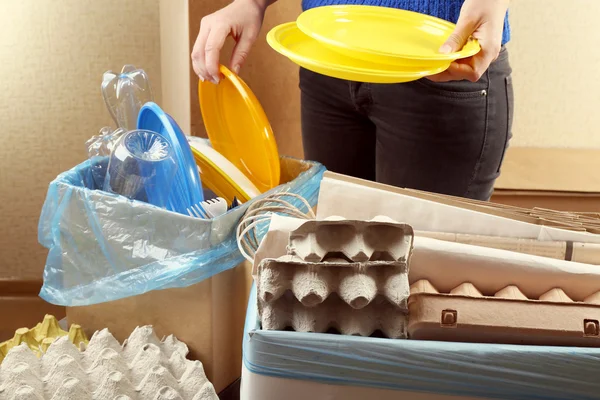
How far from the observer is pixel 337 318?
604 millimetres

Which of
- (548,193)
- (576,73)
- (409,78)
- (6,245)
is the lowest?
(6,245)

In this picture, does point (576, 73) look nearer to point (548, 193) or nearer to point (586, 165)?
point (586, 165)

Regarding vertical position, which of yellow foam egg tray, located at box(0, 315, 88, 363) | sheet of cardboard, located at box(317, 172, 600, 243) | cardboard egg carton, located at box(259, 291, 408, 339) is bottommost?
yellow foam egg tray, located at box(0, 315, 88, 363)

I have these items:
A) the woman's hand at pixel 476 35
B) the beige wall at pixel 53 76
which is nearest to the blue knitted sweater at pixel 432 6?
the woman's hand at pixel 476 35

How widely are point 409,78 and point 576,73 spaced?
5.88ft

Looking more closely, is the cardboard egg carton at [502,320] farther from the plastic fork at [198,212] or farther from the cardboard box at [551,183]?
the cardboard box at [551,183]

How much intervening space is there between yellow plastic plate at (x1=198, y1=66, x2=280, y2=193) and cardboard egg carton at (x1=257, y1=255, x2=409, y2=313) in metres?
0.53

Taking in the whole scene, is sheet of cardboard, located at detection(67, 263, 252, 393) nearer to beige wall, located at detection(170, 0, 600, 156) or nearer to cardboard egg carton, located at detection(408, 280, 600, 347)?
cardboard egg carton, located at detection(408, 280, 600, 347)

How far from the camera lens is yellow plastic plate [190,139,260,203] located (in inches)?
43.7

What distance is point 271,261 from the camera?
0.59m

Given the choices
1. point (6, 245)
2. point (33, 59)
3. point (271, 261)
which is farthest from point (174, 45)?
point (271, 261)

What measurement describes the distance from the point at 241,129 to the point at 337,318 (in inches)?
25.2

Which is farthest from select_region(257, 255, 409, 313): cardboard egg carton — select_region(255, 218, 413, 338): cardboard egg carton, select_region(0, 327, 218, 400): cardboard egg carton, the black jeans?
the black jeans

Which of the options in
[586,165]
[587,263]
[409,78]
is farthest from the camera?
[586,165]
